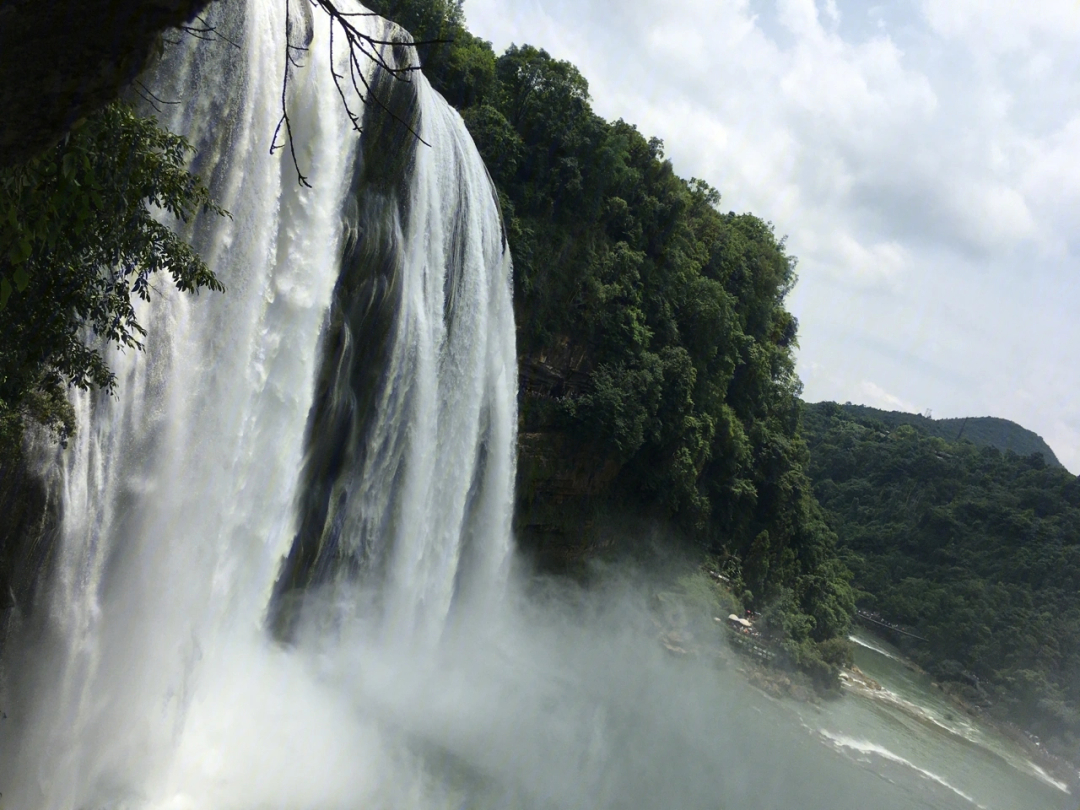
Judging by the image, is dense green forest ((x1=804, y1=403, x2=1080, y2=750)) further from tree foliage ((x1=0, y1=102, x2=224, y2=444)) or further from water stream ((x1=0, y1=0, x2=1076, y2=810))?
tree foliage ((x1=0, y1=102, x2=224, y2=444))

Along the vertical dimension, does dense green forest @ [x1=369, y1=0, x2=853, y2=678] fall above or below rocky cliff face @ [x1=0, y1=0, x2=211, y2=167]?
above

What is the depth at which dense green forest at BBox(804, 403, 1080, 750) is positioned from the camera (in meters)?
34.9

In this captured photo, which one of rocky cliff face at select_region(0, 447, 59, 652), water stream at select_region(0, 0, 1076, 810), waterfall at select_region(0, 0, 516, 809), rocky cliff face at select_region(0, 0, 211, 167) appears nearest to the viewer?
rocky cliff face at select_region(0, 0, 211, 167)

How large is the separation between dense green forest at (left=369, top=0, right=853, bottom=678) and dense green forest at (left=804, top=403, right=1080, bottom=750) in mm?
7577

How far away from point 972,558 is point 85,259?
46.7 m

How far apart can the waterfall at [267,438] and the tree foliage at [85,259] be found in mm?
891

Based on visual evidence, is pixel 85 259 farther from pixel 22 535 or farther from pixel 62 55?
pixel 62 55

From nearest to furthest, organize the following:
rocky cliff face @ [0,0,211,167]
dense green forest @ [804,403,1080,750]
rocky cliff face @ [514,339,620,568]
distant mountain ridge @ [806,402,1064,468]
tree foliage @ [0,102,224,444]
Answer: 1. rocky cliff face @ [0,0,211,167]
2. tree foliage @ [0,102,224,444]
3. rocky cliff face @ [514,339,620,568]
4. dense green forest @ [804,403,1080,750]
5. distant mountain ridge @ [806,402,1064,468]

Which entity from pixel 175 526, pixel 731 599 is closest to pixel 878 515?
pixel 731 599

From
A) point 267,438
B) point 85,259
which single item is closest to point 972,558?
point 267,438

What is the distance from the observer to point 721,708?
22.3 metres

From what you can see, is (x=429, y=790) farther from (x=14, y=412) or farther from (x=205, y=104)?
(x=205, y=104)

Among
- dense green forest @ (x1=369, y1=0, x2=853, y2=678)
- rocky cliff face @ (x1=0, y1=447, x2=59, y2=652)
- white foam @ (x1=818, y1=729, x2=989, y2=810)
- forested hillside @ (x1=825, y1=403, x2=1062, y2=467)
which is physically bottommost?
white foam @ (x1=818, y1=729, x2=989, y2=810)

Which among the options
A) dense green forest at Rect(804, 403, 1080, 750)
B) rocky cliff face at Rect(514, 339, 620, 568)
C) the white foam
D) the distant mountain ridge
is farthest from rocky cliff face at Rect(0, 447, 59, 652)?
the distant mountain ridge
